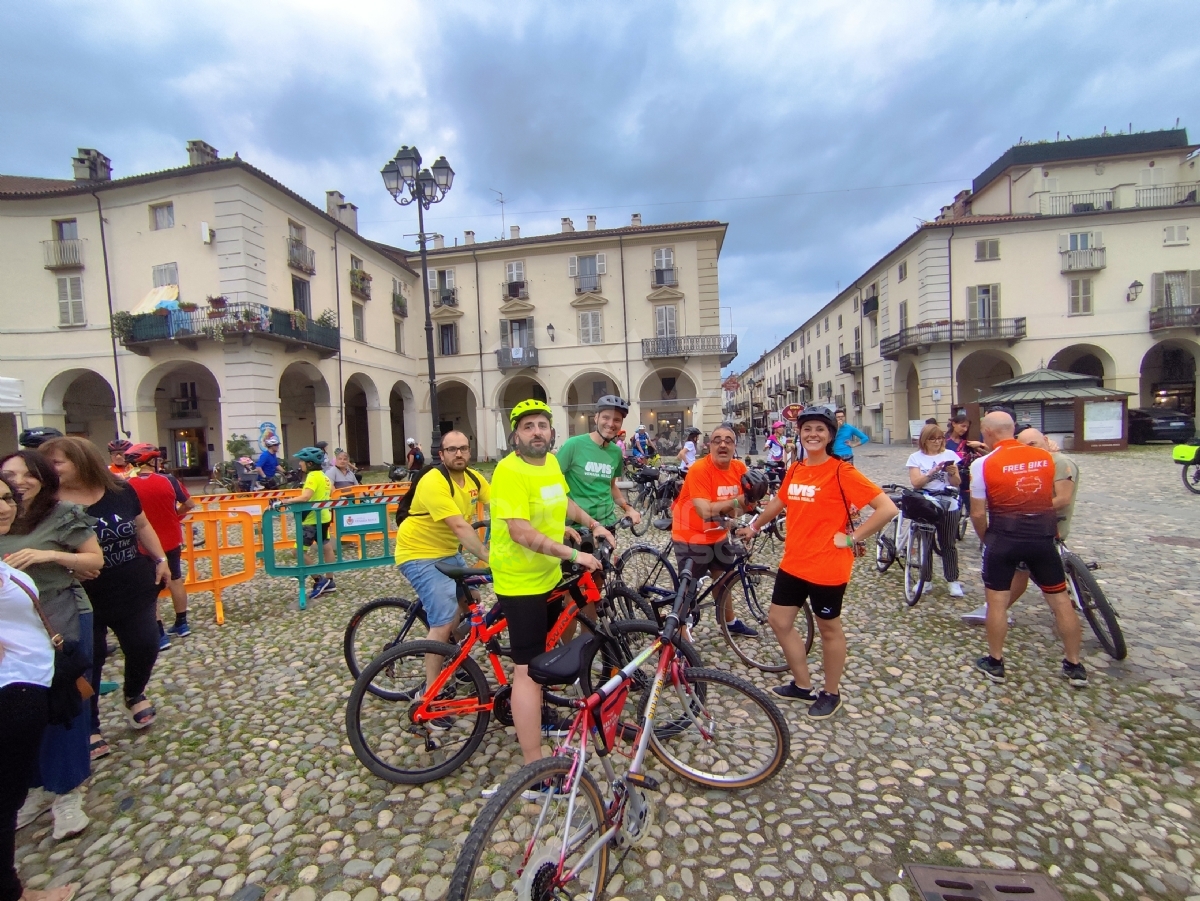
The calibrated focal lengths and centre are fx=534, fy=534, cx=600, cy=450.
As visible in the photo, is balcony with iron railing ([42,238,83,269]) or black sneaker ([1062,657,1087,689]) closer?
black sneaker ([1062,657,1087,689])

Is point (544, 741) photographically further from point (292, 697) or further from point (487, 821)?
point (292, 697)

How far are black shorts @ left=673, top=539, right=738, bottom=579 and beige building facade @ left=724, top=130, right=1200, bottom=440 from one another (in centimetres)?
2891

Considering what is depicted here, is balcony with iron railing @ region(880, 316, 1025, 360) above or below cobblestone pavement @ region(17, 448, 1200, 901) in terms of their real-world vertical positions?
above

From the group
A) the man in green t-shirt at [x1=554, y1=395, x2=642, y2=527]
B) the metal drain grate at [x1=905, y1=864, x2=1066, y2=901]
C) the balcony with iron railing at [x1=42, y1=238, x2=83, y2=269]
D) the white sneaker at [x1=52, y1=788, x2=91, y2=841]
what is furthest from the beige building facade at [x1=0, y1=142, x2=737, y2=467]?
the metal drain grate at [x1=905, y1=864, x2=1066, y2=901]

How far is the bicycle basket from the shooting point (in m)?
5.22

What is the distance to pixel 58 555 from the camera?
2486 millimetres

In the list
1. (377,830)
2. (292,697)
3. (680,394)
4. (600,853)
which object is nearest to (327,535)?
(292,697)

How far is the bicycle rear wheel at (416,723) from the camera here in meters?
2.79

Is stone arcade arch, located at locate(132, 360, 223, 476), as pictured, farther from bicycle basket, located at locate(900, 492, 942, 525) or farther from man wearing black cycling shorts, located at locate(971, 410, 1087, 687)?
man wearing black cycling shorts, located at locate(971, 410, 1087, 687)

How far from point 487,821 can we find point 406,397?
2825cm

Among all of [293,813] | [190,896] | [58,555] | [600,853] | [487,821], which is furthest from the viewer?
[293,813]

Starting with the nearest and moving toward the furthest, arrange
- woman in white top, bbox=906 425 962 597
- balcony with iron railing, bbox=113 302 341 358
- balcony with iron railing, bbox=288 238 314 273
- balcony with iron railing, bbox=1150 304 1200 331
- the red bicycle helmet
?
the red bicycle helmet → woman in white top, bbox=906 425 962 597 → balcony with iron railing, bbox=113 302 341 358 → balcony with iron railing, bbox=288 238 314 273 → balcony with iron railing, bbox=1150 304 1200 331

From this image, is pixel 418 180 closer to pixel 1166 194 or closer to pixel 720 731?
pixel 720 731

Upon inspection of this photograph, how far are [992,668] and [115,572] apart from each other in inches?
224
